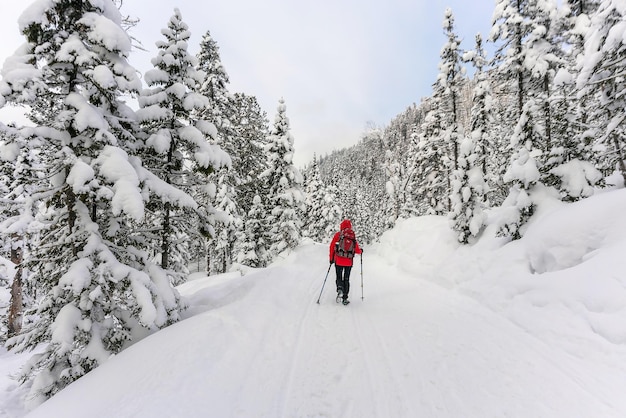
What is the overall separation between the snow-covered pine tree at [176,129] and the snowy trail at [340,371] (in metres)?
3.55

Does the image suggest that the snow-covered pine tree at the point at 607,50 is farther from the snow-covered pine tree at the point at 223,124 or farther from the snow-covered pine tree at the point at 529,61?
the snow-covered pine tree at the point at 223,124

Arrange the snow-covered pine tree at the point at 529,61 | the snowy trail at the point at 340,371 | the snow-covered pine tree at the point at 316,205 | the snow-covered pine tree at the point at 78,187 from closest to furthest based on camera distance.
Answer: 1. the snowy trail at the point at 340,371
2. the snow-covered pine tree at the point at 78,187
3. the snow-covered pine tree at the point at 529,61
4. the snow-covered pine tree at the point at 316,205

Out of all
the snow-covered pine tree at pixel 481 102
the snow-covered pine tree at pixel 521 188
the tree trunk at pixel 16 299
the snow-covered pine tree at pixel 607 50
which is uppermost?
the snow-covered pine tree at pixel 481 102

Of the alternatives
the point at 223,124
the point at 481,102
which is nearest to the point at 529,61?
the point at 481,102

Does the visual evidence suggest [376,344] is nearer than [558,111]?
Yes

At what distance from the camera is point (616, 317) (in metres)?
5.49

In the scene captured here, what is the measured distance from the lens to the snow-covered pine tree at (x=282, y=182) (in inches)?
981

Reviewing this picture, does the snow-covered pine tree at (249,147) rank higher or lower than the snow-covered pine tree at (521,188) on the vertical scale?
higher

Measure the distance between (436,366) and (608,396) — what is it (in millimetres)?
2357

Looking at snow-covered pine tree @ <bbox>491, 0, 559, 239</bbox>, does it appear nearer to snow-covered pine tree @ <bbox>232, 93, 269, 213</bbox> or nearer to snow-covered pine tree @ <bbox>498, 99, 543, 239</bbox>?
snow-covered pine tree @ <bbox>498, 99, 543, 239</bbox>

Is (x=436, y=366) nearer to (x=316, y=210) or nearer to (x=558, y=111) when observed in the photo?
(x=558, y=111)

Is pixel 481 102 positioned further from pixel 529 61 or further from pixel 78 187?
pixel 78 187

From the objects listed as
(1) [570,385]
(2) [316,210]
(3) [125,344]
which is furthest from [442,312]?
(2) [316,210]

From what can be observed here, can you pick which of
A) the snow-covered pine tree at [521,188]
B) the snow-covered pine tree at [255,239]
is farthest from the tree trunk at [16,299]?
the snow-covered pine tree at [521,188]
